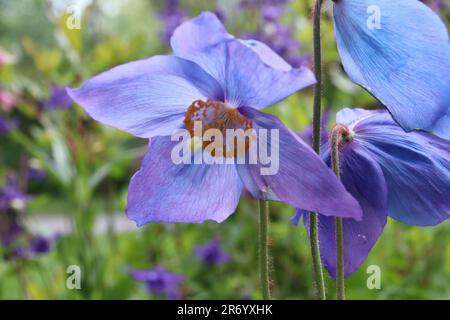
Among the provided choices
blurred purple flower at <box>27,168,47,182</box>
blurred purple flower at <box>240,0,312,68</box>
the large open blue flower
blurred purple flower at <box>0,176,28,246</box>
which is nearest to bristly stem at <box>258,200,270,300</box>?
the large open blue flower

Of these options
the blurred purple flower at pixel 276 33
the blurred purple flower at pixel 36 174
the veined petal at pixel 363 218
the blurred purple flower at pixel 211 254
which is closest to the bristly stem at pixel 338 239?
the veined petal at pixel 363 218

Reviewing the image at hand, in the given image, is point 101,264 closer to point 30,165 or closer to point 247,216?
point 247,216

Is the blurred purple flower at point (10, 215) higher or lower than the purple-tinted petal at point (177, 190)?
lower

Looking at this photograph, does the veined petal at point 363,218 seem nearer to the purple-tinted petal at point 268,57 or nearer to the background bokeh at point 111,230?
the purple-tinted petal at point 268,57

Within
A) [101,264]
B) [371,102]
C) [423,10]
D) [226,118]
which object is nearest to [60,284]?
[101,264]

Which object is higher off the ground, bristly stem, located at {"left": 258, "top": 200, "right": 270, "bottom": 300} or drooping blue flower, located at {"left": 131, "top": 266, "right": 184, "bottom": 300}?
bristly stem, located at {"left": 258, "top": 200, "right": 270, "bottom": 300}

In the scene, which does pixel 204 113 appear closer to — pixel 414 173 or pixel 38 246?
pixel 414 173

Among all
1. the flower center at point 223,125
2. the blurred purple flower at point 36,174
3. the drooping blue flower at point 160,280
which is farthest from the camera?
the blurred purple flower at point 36,174

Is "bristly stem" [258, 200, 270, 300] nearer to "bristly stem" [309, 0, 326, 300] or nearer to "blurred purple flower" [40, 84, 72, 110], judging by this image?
"bristly stem" [309, 0, 326, 300]
